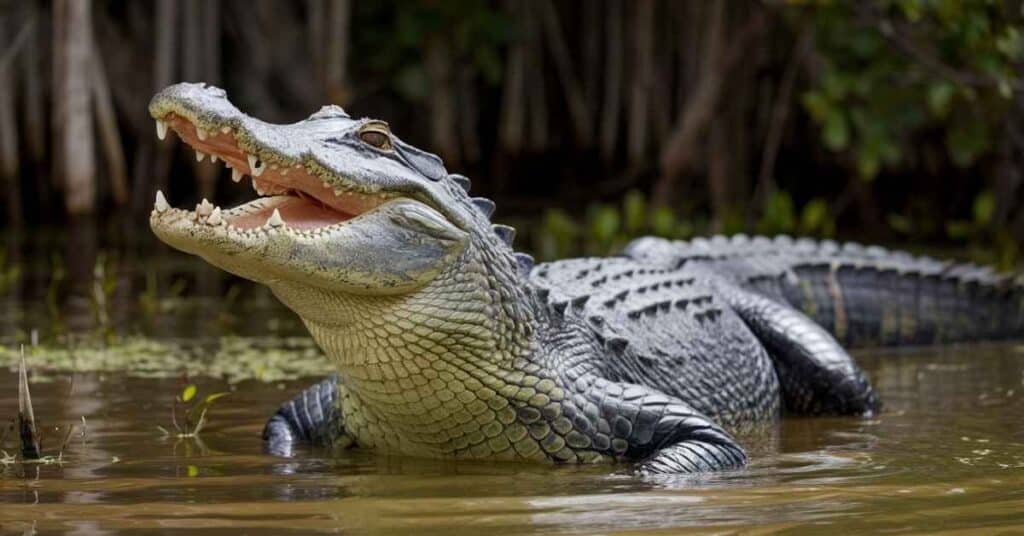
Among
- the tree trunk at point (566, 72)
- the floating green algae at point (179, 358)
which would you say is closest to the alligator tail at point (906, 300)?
the floating green algae at point (179, 358)

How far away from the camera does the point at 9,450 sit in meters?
3.93

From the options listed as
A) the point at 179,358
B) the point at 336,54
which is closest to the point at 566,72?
the point at 336,54

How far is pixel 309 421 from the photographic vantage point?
4.44m

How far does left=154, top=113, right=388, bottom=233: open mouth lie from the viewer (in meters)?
3.65

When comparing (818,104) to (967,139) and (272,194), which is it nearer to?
(967,139)

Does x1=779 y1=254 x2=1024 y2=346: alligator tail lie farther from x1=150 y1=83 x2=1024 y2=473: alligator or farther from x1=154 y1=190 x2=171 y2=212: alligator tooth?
x1=154 y1=190 x2=171 y2=212: alligator tooth

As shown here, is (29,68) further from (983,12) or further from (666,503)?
(666,503)

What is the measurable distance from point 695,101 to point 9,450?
7.66 m

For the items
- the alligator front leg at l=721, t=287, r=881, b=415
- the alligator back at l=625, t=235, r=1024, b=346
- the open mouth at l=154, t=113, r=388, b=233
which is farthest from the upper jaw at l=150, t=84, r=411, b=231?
the alligator back at l=625, t=235, r=1024, b=346

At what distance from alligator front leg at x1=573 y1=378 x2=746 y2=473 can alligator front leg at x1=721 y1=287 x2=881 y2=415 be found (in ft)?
3.83

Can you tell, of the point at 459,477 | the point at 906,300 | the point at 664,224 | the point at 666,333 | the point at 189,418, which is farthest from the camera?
the point at 664,224

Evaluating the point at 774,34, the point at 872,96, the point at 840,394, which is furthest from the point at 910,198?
the point at 840,394

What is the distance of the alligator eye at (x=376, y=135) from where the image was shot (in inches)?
156

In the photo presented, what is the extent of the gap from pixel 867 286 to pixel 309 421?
2838 millimetres
